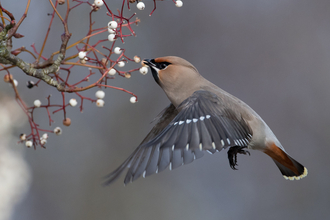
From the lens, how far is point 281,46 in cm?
308

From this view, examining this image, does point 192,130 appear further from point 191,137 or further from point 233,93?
point 233,93

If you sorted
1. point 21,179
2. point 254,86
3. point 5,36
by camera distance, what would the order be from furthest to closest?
point 254,86, point 21,179, point 5,36

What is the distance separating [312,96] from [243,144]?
1.88 metres

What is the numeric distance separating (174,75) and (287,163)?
745mm

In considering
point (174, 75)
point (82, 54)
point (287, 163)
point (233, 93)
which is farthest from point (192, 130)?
point (233, 93)

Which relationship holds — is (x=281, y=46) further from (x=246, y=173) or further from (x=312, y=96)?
(x=246, y=173)

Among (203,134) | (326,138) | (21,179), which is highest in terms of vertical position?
(203,134)

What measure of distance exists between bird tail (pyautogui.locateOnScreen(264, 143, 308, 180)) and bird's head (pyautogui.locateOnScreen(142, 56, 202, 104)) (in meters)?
0.48

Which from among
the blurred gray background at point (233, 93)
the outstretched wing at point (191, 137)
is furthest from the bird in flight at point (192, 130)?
the blurred gray background at point (233, 93)

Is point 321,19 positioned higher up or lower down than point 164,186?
higher up

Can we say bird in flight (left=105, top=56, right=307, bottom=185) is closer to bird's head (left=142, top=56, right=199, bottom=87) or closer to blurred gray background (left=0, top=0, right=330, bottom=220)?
bird's head (left=142, top=56, right=199, bottom=87)

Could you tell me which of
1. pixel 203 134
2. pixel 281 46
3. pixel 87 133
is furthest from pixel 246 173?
pixel 203 134

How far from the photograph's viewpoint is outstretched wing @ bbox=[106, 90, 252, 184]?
1.16 m

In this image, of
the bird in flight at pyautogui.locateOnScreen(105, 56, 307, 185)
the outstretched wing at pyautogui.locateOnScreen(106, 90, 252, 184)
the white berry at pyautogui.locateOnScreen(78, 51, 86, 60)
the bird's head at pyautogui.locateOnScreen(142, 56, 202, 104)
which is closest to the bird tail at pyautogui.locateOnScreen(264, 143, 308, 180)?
the bird in flight at pyautogui.locateOnScreen(105, 56, 307, 185)
